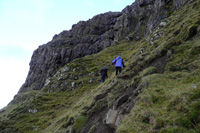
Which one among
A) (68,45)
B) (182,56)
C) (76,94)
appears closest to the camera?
(182,56)

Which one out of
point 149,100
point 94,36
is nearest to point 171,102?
point 149,100

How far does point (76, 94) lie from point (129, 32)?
2354 inches

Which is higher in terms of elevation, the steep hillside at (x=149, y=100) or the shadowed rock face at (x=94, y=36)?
the shadowed rock face at (x=94, y=36)

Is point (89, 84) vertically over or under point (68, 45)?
under

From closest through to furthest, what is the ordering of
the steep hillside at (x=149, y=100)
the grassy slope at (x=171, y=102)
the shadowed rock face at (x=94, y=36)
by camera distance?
1. the grassy slope at (x=171, y=102)
2. the steep hillside at (x=149, y=100)
3. the shadowed rock face at (x=94, y=36)

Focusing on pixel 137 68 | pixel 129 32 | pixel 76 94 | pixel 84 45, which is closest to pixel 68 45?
pixel 84 45

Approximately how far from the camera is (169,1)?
202 feet

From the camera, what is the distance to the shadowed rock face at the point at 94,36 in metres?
75.6

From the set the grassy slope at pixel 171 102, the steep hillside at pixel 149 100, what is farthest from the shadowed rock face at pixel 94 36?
the grassy slope at pixel 171 102

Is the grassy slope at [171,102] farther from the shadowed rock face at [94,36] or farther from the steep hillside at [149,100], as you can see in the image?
the shadowed rock face at [94,36]

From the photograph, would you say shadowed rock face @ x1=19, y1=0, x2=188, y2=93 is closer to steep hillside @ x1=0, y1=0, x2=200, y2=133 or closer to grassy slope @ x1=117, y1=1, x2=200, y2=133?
steep hillside @ x1=0, y1=0, x2=200, y2=133

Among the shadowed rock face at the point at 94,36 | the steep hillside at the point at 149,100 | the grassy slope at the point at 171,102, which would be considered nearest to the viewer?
the grassy slope at the point at 171,102

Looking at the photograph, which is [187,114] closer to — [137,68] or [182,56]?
[182,56]

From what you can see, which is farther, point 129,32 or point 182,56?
point 129,32
